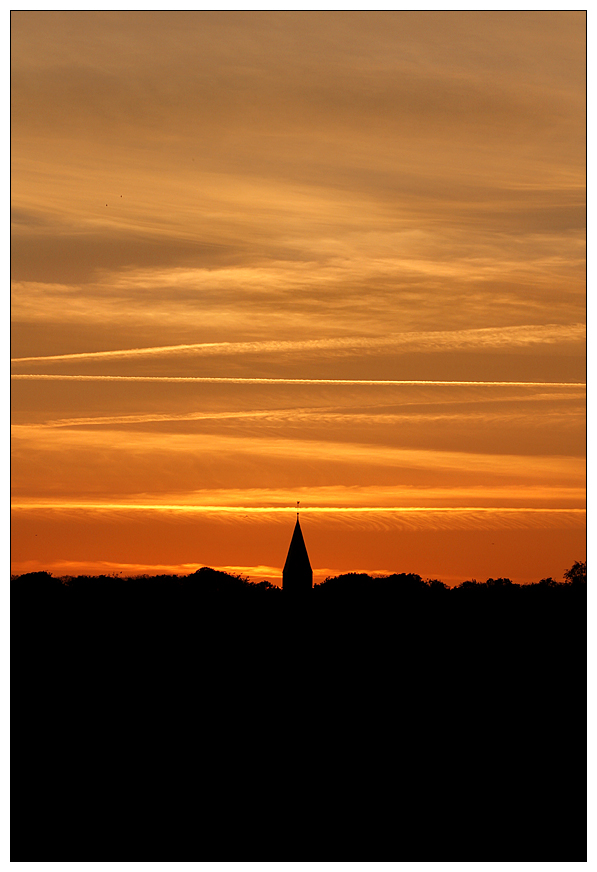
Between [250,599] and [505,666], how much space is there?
33.0m

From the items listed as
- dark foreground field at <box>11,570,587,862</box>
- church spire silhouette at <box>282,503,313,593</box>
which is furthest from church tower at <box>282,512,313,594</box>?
dark foreground field at <box>11,570,587,862</box>

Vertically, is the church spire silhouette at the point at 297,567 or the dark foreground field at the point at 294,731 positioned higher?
the church spire silhouette at the point at 297,567

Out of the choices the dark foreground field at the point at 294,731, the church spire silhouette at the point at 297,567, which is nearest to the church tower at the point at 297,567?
the church spire silhouette at the point at 297,567

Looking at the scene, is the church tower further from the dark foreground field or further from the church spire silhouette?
the dark foreground field

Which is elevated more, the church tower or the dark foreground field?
the church tower

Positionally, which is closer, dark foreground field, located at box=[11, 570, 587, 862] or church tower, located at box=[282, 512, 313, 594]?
dark foreground field, located at box=[11, 570, 587, 862]

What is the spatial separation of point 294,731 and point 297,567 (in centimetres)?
3411

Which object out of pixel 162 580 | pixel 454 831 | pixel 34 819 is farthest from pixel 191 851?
pixel 162 580

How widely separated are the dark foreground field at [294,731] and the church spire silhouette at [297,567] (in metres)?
11.1

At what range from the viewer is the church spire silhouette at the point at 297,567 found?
7725cm

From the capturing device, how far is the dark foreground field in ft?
109

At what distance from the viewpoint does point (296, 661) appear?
175ft

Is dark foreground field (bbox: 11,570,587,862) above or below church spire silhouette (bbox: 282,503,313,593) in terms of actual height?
→ below

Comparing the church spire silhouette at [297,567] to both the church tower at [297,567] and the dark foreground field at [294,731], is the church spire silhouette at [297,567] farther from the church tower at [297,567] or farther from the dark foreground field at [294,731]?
the dark foreground field at [294,731]
